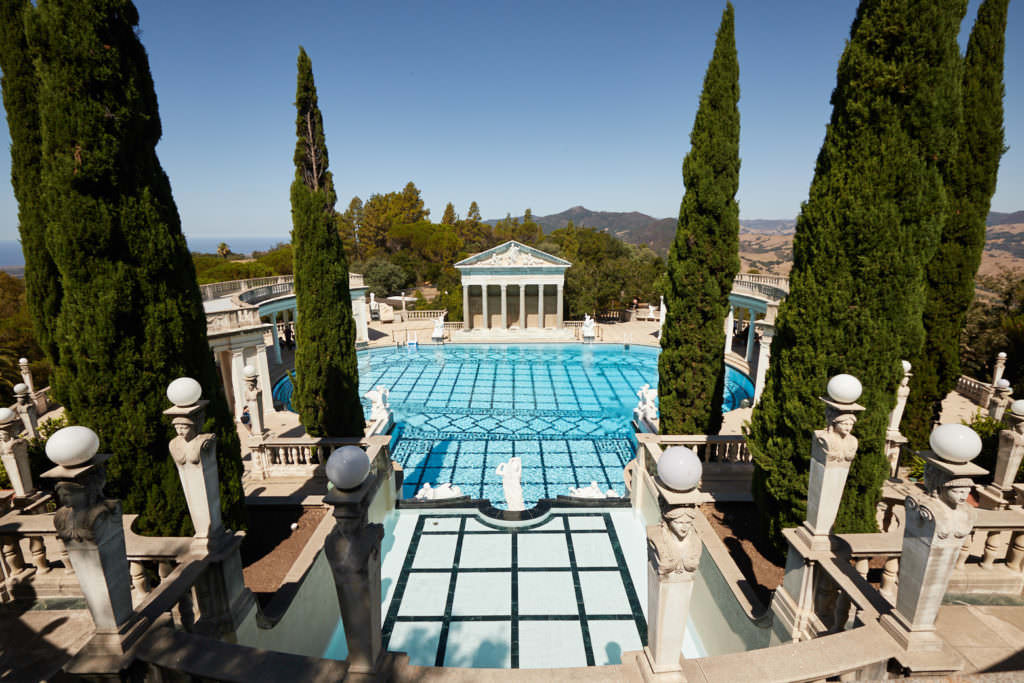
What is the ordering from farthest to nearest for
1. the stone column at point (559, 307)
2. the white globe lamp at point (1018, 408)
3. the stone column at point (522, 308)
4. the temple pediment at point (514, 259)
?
the stone column at point (522, 308) < the stone column at point (559, 307) < the temple pediment at point (514, 259) < the white globe lamp at point (1018, 408)

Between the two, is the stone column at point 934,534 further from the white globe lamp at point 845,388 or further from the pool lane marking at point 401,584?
the pool lane marking at point 401,584

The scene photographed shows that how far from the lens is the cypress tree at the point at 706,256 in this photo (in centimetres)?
1011

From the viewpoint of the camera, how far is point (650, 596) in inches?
137

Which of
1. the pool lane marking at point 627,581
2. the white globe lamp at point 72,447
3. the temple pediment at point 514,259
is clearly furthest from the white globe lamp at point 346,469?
the temple pediment at point 514,259

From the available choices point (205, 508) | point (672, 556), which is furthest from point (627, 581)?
point (205, 508)

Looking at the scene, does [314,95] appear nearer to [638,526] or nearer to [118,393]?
[118,393]

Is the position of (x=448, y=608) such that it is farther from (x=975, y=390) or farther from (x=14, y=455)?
(x=975, y=390)

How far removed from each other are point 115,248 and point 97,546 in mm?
3938

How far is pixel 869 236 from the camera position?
5.77 meters

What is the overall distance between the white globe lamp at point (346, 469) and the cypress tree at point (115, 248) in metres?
4.16

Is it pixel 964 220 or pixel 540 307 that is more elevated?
pixel 964 220

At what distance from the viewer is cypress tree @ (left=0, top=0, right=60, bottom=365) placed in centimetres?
698

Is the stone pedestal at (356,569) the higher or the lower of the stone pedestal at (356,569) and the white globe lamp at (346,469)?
the lower

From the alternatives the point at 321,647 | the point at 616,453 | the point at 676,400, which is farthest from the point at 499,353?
the point at 321,647
